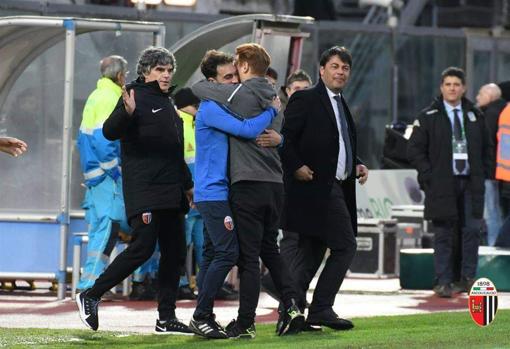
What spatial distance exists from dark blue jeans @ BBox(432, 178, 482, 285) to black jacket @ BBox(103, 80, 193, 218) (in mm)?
4326

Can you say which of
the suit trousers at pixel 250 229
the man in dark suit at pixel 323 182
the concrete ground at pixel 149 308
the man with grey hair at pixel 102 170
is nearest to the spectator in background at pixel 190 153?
the concrete ground at pixel 149 308

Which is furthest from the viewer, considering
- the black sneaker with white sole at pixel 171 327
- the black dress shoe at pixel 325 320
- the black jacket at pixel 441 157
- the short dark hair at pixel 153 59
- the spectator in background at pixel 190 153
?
the black jacket at pixel 441 157

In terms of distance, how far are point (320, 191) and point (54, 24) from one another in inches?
168

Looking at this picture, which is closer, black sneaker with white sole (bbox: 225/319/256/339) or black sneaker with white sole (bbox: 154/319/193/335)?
black sneaker with white sole (bbox: 225/319/256/339)

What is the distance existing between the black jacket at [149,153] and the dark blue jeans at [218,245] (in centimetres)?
59

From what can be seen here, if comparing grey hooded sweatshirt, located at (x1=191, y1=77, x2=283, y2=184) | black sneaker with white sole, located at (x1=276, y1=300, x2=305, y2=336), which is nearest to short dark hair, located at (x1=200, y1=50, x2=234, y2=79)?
grey hooded sweatshirt, located at (x1=191, y1=77, x2=283, y2=184)

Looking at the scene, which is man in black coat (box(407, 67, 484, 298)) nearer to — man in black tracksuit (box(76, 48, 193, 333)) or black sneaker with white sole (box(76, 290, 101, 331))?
man in black tracksuit (box(76, 48, 193, 333))

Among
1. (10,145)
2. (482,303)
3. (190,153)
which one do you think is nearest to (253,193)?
(10,145)

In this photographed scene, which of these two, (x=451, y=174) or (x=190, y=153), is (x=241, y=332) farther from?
(x=451, y=174)

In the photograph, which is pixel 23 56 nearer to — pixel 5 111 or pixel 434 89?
pixel 5 111

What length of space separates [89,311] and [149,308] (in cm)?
252

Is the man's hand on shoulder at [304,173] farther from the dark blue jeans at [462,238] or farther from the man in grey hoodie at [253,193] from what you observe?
the dark blue jeans at [462,238]

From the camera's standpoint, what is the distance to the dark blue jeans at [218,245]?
12117 mm

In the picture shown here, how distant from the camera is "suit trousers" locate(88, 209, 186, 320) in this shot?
1274 cm
